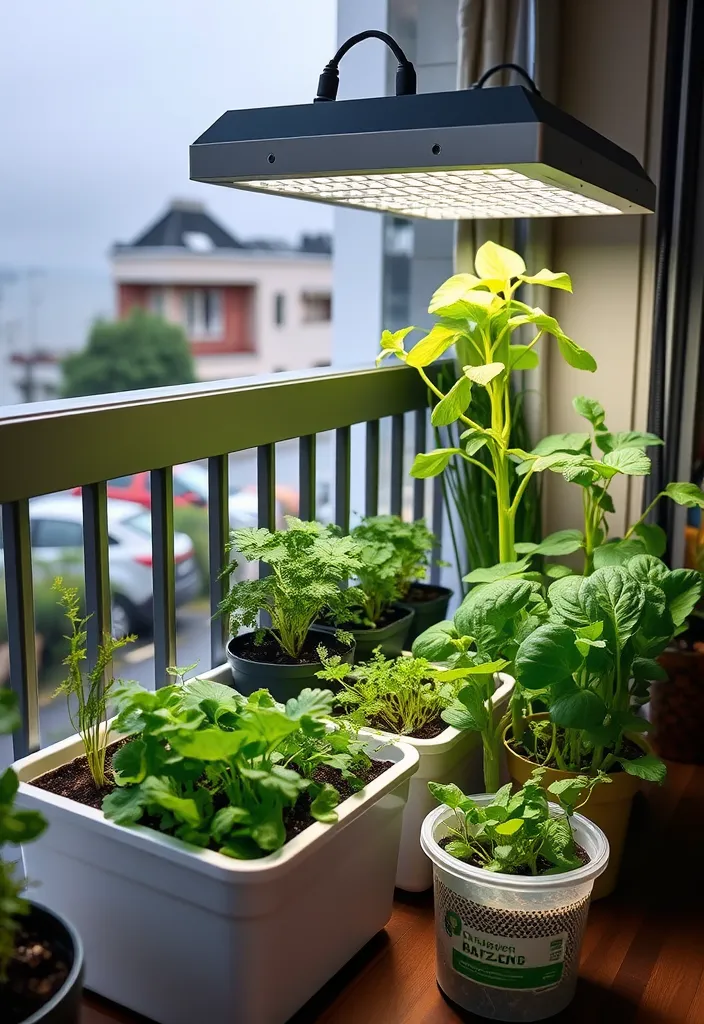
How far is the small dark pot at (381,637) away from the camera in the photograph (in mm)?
1978

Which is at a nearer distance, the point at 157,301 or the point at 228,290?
the point at 157,301

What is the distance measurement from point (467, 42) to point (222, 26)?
8.65 metres

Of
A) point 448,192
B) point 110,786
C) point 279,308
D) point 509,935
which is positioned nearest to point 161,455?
Answer: point 110,786

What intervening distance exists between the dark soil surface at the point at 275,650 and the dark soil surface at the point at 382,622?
68mm

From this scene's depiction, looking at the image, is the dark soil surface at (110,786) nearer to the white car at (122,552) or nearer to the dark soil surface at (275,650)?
the dark soil surface at (275,650)

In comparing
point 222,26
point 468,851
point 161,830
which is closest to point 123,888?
point 161,830

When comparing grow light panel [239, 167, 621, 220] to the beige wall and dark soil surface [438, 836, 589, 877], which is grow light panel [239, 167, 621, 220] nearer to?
the beige wall

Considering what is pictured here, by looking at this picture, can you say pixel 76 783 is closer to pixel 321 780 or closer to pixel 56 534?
pixel 321 780

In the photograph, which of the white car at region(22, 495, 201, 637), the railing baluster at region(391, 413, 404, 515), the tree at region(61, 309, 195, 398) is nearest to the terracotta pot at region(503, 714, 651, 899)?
the railing baluster at region(391, 413, 404, 515)

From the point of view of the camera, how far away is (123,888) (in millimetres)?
1395

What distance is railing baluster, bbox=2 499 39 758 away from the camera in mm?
1512

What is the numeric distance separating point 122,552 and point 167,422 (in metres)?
4.46

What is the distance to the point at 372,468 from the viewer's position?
2461 millimetres

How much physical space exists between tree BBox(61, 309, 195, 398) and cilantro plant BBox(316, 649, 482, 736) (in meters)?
11.1
